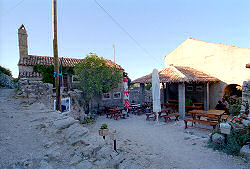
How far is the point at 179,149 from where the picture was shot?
497 centimetres

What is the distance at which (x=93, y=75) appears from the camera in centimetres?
1200

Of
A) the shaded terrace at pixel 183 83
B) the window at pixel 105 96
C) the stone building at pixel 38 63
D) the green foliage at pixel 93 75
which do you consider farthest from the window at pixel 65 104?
the shaded terrace at pixel 183 83

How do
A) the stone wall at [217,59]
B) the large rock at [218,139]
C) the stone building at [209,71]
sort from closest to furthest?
the large rock at [218,139], the stone building at [209,71], the stone wall at [217,59]

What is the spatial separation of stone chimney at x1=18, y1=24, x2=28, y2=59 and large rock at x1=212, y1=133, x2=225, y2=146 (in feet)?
51.3

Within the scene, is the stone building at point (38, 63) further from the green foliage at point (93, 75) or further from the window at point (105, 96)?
the green foliage at point (93, 75)

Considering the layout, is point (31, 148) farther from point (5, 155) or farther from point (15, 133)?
point (15, 133)

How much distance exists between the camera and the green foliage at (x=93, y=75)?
1173 centimetres

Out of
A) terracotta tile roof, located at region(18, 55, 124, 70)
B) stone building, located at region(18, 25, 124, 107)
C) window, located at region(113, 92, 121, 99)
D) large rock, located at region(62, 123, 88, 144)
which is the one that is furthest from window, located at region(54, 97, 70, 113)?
window, located at region(113, 92, 121, 99)

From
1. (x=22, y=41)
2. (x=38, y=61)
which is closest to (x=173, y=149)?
(x=38, y=61)

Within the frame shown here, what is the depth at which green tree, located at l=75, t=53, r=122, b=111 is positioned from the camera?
11.7m

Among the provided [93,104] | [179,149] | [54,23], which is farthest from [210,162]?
[93,104]

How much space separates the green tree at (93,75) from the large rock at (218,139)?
876 cm

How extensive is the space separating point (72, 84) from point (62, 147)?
1214cm

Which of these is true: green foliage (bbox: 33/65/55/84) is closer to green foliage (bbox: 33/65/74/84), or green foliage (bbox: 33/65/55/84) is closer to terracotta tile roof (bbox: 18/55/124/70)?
green foliage (bbox: 33/65/74/84)
